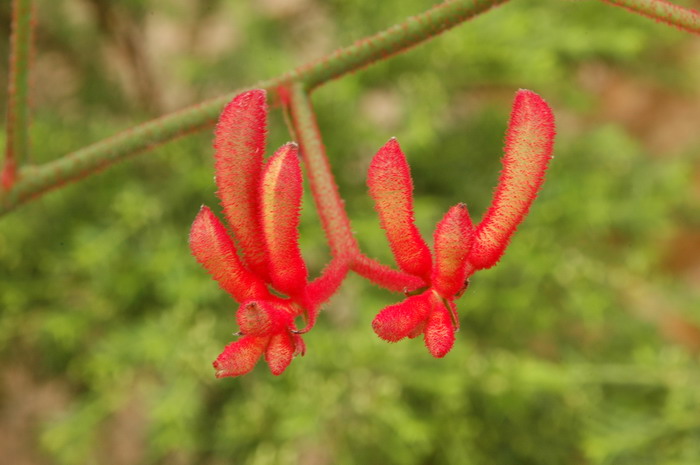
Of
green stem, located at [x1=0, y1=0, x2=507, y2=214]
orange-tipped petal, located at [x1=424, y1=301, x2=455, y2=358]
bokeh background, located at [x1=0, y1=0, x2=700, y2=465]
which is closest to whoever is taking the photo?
orange-tipped petal, located at [x1=424, y1=301, x2=455, y2=358]

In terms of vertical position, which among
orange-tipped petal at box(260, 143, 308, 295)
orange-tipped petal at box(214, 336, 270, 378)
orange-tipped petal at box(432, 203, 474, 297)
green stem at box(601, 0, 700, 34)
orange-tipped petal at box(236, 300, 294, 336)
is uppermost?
green stem at box(601, 0, 700, 34)

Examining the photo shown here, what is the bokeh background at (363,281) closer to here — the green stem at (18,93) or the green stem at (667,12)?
the green stem at (18,93)

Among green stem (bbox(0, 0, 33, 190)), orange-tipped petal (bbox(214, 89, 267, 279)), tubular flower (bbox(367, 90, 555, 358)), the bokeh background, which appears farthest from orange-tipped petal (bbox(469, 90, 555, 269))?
the bokeh background

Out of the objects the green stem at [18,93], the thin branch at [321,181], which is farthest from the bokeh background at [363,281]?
the thin branch at [321,181]

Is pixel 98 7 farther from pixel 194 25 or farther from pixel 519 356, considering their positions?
pixel 519 356

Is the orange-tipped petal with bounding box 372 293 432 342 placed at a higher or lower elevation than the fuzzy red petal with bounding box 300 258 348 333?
lower

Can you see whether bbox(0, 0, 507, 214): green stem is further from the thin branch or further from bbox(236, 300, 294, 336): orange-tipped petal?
bbox(236, 300, 294, 336): orange-tipped petal

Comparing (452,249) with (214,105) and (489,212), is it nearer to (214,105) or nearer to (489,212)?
(489,212)
